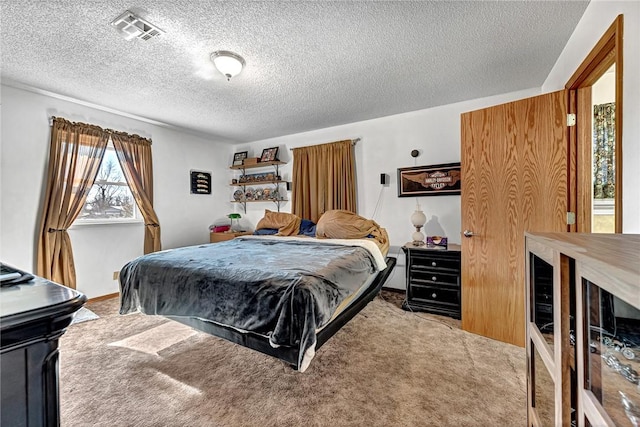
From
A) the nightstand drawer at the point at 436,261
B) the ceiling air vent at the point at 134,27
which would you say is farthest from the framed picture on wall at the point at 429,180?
the ceiling air vent at the point at 134,27

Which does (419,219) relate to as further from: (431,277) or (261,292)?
(261,292)

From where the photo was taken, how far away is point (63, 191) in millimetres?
3055

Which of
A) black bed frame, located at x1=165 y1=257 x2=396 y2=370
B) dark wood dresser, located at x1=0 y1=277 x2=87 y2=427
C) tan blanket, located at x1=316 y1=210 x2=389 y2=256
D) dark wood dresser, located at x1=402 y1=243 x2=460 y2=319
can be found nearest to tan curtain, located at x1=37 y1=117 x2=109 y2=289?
black bed frame, located at x1=165 y1=257 x2=396 y2=370

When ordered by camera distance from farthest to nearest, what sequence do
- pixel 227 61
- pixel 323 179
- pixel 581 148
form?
1. pixel 323 179
2. pixel 227 61
3. pixel 581 148

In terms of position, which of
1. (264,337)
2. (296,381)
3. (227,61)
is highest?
(227,61)

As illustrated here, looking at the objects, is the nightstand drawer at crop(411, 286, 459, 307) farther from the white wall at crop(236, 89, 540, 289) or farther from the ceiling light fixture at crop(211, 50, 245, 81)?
the ceiling light fixture at crop(211, 50, 245, 81)

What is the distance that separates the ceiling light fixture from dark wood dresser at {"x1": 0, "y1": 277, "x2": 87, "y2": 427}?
2068mm

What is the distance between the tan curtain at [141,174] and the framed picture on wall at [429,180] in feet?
11.8

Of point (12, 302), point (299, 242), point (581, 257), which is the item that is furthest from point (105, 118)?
point (581, 257)

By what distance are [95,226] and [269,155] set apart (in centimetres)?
264

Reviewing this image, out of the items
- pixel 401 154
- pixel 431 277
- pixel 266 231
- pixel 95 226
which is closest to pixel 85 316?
pixel 95 226

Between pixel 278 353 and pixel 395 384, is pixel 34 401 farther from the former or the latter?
pixel 395 384

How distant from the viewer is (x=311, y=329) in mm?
1562

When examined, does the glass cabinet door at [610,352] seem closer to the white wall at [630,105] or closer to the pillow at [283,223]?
the white wall at [630,105]
